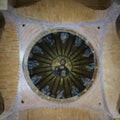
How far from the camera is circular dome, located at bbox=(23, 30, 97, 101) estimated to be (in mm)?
11430

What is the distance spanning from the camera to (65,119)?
1159cm

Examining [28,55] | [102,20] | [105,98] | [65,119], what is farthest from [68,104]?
[102,20]

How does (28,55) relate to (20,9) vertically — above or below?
below

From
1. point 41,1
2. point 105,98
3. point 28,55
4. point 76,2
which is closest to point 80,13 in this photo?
point 76,2

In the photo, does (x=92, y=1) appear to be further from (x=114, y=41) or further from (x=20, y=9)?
(x=20, y=9)

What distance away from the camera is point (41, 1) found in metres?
11.0

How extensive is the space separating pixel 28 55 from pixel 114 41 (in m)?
2.97

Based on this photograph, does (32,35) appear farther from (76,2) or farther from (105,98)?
(105,98)

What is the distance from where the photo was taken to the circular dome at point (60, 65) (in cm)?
1143

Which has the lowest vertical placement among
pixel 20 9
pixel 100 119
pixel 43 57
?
pixel 100 119

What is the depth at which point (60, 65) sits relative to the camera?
11500mm

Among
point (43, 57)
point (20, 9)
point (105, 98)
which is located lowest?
point (105, 98)

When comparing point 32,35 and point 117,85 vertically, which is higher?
point 32,35

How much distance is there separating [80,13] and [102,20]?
2.58 feet
